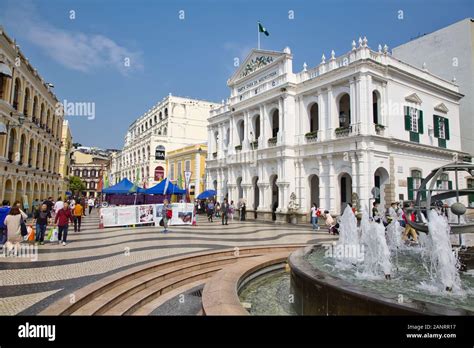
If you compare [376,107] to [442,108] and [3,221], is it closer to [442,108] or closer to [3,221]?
[442,108]

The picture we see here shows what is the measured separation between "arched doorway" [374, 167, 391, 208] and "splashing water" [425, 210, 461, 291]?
14470 mm

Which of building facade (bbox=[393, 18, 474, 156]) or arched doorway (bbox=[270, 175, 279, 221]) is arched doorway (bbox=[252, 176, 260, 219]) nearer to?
arched doorway (bbox=[270, 175, 279, 221])

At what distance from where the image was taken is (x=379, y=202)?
1936 centimetres

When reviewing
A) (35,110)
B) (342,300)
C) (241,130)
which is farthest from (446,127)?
(35,110)

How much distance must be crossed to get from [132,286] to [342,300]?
415 centimetres

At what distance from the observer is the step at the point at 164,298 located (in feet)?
17.9

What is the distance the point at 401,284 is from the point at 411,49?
31.4 meters

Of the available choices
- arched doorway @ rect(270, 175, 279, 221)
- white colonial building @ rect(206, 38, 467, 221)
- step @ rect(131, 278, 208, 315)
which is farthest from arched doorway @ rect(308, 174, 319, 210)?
step @ rect(131, 278, 208, 315)

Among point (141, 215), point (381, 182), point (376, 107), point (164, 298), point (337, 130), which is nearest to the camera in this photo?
point (164, 298)

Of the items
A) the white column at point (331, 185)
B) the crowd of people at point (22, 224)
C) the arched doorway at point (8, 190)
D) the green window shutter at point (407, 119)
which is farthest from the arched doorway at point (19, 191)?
the green window shutter at point (407, 119)

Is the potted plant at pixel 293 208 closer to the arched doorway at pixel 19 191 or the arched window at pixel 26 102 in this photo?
the arched doorway at pixel 19 191

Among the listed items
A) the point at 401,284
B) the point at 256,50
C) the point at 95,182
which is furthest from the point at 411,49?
the point at 95,182

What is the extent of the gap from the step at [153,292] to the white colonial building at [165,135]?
129 ft

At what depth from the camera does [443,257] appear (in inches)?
207
